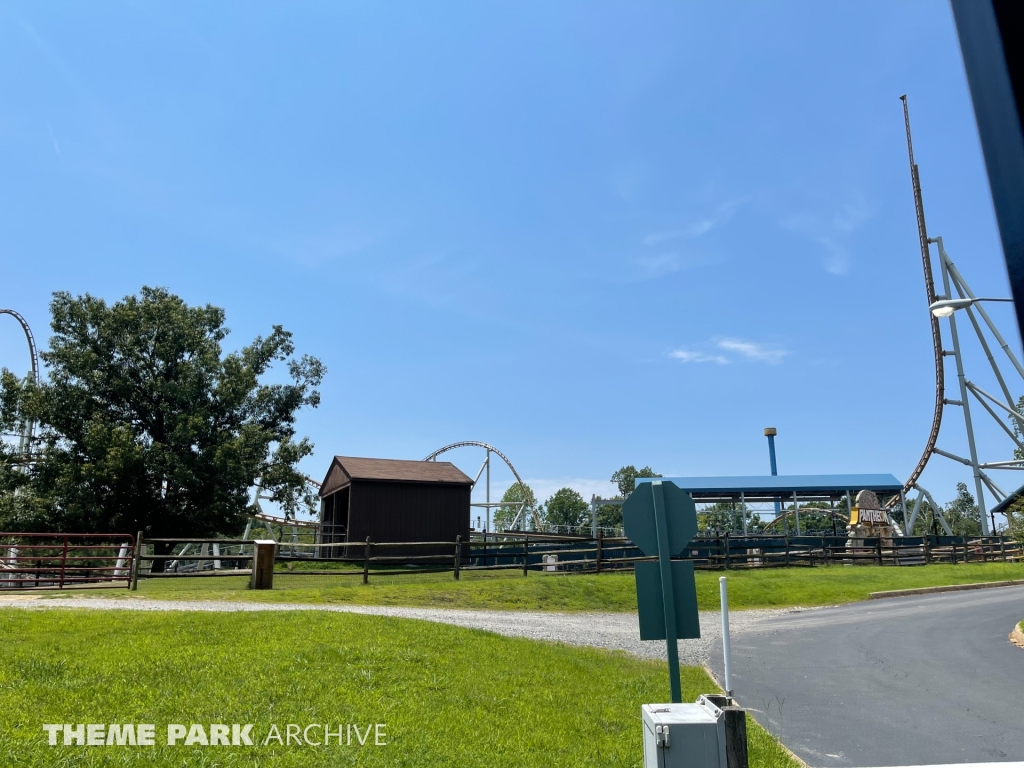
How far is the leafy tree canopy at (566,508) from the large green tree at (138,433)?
268ft

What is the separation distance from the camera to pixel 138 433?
30.5 meters

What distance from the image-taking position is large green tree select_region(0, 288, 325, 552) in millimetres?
27609

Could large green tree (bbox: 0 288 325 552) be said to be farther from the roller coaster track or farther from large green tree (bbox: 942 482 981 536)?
large green tree (bbox: 942 482 981 536)

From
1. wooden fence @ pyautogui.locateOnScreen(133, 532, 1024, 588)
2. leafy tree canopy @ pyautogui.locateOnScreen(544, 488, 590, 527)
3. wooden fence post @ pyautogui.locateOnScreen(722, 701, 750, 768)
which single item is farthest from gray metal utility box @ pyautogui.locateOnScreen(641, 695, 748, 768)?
leafy tree canopy @ pyautogui.locateOnScreen(544, 488, 590, 527)

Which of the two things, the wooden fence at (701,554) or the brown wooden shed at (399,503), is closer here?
the wooden fence at (701,554)

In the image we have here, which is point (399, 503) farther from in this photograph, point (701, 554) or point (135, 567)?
point (135, 567)

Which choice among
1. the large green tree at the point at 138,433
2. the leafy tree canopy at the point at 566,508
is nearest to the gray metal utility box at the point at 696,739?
the large green tree at the point at 138,433

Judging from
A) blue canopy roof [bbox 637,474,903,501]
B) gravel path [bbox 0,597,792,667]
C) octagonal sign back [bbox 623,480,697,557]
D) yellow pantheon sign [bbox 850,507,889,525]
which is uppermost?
blue canopy roof [bbox 637,474,903,501]

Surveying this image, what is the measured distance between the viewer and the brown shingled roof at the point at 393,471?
32.6 meters

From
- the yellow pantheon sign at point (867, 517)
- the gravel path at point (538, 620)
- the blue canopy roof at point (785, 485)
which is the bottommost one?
the gravel path at point (538, 620)

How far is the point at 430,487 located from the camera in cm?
3325

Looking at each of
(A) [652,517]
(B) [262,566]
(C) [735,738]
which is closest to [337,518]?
(B) [262,566]

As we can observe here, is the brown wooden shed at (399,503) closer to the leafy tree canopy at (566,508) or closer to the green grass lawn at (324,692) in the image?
the green grass lawn at (324,692)

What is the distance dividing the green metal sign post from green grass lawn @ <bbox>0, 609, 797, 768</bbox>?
1306mm
